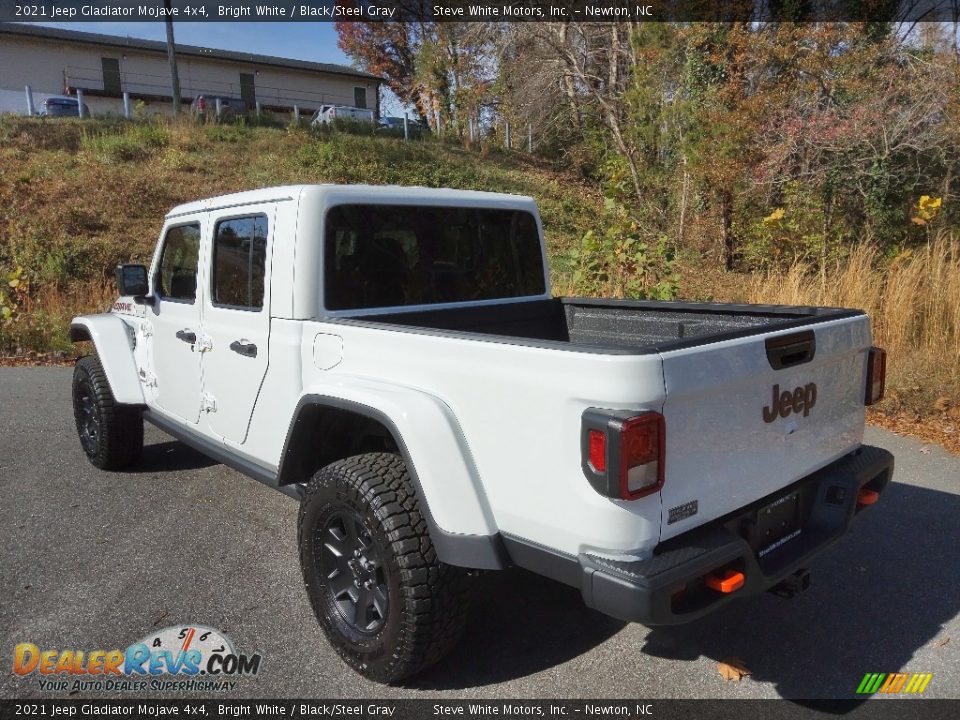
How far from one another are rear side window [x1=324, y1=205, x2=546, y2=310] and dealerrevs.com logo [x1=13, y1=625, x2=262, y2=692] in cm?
156

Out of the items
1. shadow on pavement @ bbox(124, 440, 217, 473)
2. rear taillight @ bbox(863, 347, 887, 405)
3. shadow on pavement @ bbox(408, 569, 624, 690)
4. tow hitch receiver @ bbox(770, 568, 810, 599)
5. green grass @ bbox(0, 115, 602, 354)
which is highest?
green grass @ bbox(0, 115, 602, 354)

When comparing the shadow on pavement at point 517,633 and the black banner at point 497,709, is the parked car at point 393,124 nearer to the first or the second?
the shadow on pavement at point 517,633

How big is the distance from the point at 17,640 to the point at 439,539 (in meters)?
1.98

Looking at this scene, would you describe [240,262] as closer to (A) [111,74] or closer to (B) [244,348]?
(B) [244,348]

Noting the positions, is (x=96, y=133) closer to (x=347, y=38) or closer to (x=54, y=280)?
(x=54, y=280)

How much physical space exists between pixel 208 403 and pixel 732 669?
284cm

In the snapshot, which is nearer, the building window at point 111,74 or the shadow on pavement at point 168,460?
the shadow on pavement at point 168,460

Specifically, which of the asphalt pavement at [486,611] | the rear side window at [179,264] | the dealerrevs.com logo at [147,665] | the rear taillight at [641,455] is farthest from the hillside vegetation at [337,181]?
the dealerrevs.com logo at [147,665]

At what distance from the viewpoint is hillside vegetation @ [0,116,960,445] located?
22.9ft

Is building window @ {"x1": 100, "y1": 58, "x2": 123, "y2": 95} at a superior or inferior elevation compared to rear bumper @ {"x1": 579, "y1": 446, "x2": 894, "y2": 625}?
superior

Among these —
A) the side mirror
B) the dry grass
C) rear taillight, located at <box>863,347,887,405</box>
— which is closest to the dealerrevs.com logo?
the side mirror

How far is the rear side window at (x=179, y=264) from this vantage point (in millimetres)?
4074

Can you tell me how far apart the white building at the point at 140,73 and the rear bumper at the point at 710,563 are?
33.7 meters

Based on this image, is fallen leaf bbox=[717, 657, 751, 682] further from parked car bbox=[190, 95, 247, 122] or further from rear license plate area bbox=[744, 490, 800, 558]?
parked car bbox=[190, 95, 247, 122]
